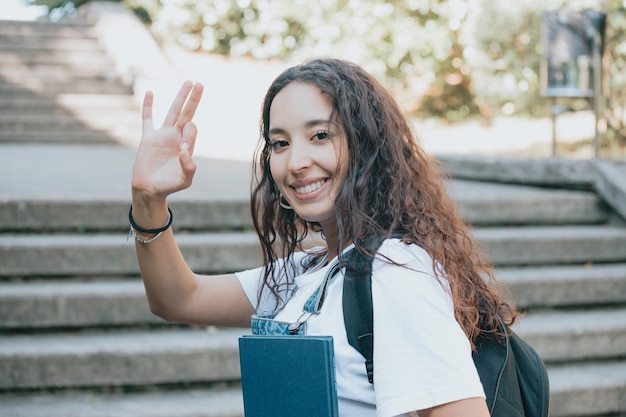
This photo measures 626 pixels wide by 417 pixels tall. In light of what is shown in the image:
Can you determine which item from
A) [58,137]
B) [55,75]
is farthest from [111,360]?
[55,75]

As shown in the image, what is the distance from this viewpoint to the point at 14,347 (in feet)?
11.4

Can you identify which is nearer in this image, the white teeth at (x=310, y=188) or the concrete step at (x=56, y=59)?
the white teeth at (x=310, y=188)

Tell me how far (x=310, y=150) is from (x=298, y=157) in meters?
0.03

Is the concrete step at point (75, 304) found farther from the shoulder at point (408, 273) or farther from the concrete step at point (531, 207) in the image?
the shoulder at point (408, 273)

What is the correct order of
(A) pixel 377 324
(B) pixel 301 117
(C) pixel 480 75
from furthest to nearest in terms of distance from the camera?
(C) pixel 480 75, (B) pixel 301 117, (A) pixel 377 324

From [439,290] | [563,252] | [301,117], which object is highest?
[301,117]

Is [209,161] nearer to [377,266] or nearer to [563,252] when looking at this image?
[563,252]

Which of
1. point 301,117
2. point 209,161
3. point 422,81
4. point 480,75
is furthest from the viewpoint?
point 422,81

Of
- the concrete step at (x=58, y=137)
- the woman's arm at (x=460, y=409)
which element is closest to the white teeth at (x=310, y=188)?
the woman's arm at (x=460, y=409)

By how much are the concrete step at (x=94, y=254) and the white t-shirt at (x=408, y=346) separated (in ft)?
8.20

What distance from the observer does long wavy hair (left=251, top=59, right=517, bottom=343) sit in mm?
1544

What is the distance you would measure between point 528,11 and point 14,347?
9.55 meters

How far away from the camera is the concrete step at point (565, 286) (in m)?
4.28

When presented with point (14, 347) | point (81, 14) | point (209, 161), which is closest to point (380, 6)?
point (81, 14)
